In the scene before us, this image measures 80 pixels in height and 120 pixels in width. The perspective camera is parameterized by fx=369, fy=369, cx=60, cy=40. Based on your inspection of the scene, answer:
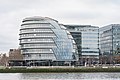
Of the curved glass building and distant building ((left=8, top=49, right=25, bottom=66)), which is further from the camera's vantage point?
the curved glass building

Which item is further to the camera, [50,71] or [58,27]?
[58,27]

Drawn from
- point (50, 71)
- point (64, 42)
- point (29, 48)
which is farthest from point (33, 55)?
point (50, 71)

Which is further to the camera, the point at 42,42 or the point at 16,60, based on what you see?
the point at 42,42

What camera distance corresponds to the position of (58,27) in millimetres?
183875

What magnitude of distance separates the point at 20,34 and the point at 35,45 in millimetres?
12134

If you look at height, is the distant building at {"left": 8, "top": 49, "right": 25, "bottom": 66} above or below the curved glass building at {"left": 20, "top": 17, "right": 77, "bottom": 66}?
below

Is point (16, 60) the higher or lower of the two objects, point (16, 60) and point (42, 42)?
the lower

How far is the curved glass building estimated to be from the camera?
585ft

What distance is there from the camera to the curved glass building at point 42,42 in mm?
178375

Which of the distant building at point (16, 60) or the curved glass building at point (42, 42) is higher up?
the curved glass building at point (42, 42)

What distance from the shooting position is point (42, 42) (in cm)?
17775

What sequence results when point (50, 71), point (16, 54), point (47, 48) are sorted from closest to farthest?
point (50, 71) < point (47, 48) < point (16, 54)

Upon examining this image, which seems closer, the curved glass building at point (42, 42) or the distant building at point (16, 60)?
the distant building at point (16, 60)

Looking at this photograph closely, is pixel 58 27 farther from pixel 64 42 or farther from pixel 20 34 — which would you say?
pixel 20 34
